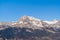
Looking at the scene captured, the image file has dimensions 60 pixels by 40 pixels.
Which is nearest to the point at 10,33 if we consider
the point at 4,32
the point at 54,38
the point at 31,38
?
the point at 4,32

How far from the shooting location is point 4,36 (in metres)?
154

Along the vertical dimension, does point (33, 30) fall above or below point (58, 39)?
above

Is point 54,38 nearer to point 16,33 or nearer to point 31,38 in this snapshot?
point 31,38

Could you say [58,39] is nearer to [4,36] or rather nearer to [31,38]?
[31,38]

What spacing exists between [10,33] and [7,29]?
24.4ft

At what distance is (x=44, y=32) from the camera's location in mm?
171875

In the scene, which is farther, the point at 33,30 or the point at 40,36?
the point at 33,30

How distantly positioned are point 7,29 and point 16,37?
1495 centimetres

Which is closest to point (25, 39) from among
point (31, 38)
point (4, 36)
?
point (31, 38)

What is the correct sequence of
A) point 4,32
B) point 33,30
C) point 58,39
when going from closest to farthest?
point 58,39 → point 4,32 → point 33,30

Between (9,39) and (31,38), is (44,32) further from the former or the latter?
(9,39)

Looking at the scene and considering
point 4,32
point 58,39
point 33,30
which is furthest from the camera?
point 33,30

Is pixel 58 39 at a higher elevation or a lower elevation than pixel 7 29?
lower

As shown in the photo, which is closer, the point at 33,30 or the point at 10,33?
the point at 10,33
